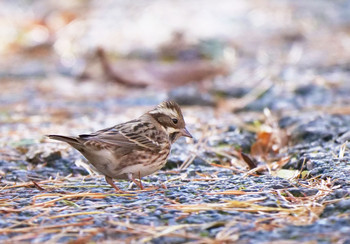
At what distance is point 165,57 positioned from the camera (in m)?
11.1

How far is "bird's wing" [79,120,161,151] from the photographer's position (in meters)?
4.46

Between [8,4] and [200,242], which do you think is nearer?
[200,242]

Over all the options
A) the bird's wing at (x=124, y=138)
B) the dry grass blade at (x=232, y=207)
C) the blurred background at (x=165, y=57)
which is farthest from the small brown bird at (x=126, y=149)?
the blurred background at (x=165, y=57)

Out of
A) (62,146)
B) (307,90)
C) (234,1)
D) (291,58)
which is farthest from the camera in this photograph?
(234,1)

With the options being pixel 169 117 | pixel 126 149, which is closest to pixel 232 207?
pixel 126 149

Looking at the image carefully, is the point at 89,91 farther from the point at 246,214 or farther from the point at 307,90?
the point at 246,214

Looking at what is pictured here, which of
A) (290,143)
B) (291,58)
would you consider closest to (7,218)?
(290,143)

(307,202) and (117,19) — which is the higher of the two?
(117,19)

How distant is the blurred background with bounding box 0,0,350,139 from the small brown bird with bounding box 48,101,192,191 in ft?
5.83

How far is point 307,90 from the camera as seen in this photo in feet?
26.7

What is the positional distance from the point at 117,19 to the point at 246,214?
12.0 metres

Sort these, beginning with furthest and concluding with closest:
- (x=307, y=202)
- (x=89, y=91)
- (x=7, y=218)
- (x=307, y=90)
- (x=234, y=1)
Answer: (x=234, y=1)
(x=89, y=91)
(x=307, y=90)
(x=307, y=202)
(x=7, y=218)

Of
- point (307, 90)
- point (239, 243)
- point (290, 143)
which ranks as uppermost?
point (307, 90)

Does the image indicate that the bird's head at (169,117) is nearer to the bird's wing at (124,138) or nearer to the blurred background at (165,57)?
the bird's wing at (124,138)
